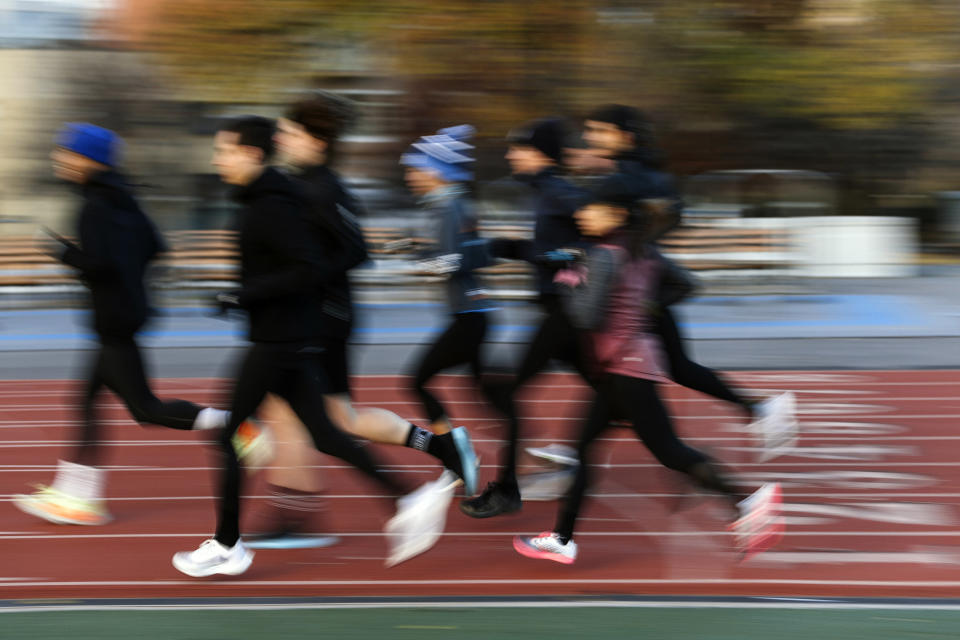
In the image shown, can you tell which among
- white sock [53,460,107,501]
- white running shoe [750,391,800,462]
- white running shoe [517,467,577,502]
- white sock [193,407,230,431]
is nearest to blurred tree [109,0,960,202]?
white running shoe [750,391,800,462]

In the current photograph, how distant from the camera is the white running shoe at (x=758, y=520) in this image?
480 centimetres

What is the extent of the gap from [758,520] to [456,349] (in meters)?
1.45

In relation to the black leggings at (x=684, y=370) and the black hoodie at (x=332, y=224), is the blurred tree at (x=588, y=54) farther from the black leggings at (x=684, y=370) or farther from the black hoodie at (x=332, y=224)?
the black hoodie at (x=332, y=224)

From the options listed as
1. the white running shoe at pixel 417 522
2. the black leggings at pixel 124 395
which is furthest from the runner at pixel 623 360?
the black leggings at pixel 124 395

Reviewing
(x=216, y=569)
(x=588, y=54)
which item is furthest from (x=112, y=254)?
(x=588, y=54)

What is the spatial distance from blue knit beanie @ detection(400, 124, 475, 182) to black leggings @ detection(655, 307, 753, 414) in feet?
3.56

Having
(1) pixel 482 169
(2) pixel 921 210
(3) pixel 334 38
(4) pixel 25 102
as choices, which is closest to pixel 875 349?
(1) pixel 482 169

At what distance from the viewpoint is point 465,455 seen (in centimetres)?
543

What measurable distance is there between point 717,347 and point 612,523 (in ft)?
18.6

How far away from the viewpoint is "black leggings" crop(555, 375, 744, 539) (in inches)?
185

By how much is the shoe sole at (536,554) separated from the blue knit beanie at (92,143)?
2223mm

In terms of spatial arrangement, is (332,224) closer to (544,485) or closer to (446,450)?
(446,450)

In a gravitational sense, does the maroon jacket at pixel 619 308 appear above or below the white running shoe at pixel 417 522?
above

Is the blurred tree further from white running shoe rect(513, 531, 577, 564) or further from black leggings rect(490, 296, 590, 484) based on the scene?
white running shoe rect(513, 531, 577, 564)
